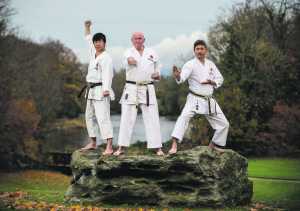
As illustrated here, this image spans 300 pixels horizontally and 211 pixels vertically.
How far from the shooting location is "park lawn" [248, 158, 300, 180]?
30531 millimetres

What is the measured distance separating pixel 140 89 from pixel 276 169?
22642mm

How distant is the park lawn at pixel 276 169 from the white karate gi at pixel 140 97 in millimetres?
18346

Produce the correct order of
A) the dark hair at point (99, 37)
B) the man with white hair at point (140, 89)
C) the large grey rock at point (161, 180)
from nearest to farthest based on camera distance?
1. the large grey rock at point (161, 180)
2. the man with white hair at point (140, 89)
3. the dark hair at point (99, 37)

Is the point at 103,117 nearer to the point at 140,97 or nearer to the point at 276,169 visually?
the point at 140,97

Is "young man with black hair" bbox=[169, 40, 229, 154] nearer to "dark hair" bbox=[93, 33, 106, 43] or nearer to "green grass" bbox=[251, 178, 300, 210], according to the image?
"dark hair" bbox=[93, 33, 106, 43]

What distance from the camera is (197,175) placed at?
42.4 feet

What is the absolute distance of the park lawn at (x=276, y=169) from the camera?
30.5m

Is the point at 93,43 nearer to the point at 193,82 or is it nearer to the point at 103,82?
the point at 103,82

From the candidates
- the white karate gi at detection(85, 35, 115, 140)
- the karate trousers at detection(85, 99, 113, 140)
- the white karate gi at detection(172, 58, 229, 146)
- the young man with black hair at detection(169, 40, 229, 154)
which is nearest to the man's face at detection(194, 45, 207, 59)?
the young man with black hair at detection(169, 40, 229, 154)

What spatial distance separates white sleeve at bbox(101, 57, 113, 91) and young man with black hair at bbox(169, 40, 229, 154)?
1.79 meters

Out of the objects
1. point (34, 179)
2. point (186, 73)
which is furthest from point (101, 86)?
point (34, 179)

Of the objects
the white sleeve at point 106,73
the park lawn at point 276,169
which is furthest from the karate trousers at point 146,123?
the park lawn at point 276,169

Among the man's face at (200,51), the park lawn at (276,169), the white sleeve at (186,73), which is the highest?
the man's face at (200,51)

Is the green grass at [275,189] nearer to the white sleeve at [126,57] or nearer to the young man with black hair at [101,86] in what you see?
the young man with black hair at [101,86]
